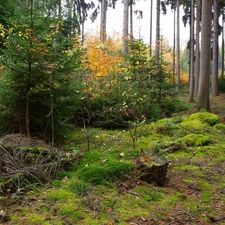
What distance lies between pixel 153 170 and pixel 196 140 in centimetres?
272

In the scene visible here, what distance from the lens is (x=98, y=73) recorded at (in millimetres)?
10547

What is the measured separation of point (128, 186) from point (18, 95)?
3.08m

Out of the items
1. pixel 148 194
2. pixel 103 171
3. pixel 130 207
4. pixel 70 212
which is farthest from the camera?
pixel 103 171

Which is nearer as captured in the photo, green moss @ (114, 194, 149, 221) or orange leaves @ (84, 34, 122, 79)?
green moss @ (114, 194, 149, 221)

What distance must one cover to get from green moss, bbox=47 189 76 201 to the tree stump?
40.4 inches

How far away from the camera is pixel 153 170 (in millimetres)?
3479

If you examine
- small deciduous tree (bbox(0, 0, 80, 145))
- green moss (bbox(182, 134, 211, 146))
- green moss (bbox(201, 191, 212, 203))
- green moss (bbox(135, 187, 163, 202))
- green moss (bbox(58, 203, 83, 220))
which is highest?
small deciduous tree (bbox(0, 0, 80, 145))

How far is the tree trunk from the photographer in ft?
30.7

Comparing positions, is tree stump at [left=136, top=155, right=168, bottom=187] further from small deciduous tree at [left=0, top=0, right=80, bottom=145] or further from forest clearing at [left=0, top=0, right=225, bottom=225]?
small deciduous tree at [left=0, top=0, right=80, bottom=145]

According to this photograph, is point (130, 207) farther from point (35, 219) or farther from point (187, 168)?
point (187, 168)

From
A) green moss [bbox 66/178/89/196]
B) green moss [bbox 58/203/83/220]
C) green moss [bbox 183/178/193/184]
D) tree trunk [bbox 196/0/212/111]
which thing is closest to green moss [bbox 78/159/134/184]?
green moss [bbox 66/178/89/196]

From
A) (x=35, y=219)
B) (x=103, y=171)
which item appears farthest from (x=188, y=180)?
(x=35, y=219)

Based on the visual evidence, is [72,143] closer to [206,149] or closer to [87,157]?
[87,157]

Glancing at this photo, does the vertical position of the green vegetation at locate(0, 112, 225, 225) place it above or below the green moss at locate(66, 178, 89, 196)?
below
